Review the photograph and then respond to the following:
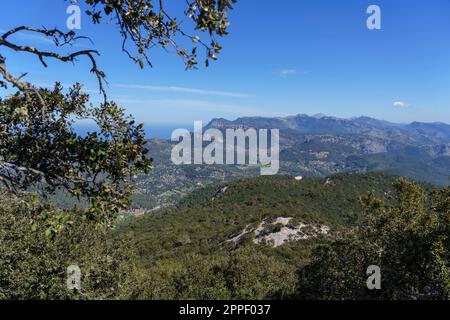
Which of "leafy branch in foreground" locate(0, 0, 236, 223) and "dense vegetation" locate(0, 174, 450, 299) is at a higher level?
"leafy branch in foreground" locate(0, 0, 236, 223)

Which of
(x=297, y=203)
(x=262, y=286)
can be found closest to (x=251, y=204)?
(x=297, y=203)

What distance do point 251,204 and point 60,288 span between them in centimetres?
15488

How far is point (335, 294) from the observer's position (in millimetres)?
22688

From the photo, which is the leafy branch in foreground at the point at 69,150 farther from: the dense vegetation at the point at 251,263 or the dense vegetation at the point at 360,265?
the dense vegetation at the point at 360,265

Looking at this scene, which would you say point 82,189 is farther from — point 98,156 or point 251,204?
point 251,204
